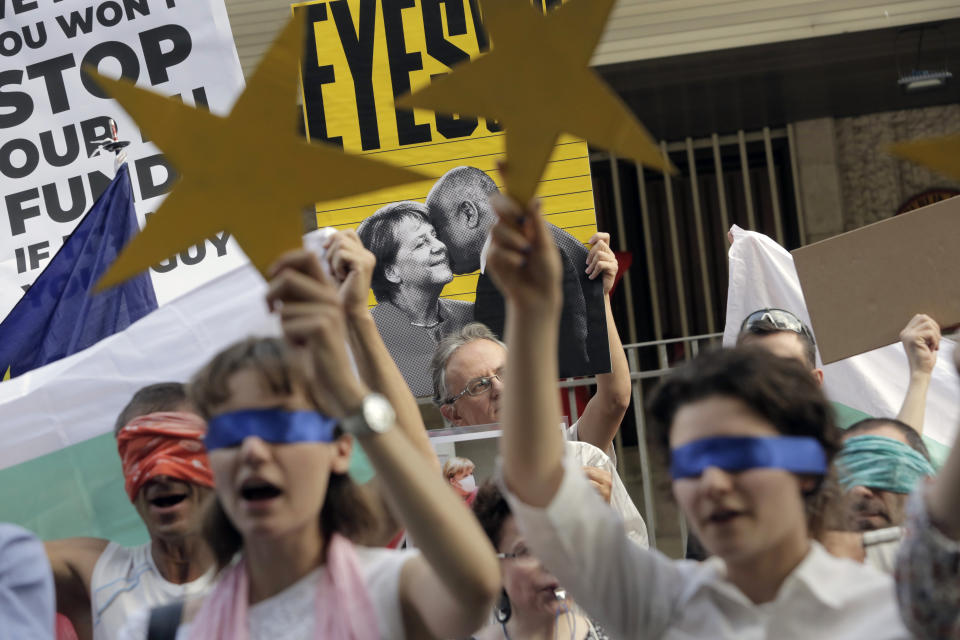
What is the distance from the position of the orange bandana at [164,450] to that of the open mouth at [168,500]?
43mm

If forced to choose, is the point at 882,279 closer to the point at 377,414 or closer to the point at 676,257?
the point at 377,414

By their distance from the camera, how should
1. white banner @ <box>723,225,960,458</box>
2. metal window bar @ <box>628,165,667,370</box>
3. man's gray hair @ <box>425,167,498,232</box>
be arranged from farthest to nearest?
metal window bar @ <box>628,165,667,370</box>
man's gray hair @ <box>425,167,498,232</box>
white banner @ <box>723,225,960,458</box>

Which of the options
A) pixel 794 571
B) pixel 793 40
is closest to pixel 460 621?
pixel 794 571

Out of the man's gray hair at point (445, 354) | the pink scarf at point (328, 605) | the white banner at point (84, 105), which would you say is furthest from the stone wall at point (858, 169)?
the pink scarf at point (328, 605)

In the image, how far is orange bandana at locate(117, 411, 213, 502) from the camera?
99.4 inches

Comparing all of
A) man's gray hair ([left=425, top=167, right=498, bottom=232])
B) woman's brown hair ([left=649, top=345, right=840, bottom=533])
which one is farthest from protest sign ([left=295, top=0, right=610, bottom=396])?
woman's brown hair ([left=649, top=345, right=840, bottom=533])

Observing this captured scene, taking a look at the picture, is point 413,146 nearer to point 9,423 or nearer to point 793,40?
point 9,423

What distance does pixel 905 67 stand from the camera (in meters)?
9.67

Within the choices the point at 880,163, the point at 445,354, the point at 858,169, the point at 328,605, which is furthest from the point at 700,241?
the point at 328,605

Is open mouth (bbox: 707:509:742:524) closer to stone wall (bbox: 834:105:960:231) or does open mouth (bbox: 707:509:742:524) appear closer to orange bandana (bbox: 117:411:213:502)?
orange bandana (bbox: 117:411:213:502)

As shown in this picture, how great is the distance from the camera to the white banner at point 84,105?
15.9 ft

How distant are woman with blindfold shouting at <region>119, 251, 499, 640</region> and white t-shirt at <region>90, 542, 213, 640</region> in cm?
56

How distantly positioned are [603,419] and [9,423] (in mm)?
1662

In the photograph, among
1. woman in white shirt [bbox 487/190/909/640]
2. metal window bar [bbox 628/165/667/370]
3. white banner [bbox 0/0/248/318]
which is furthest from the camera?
metal window bar [bbox 628/165/667/370]
